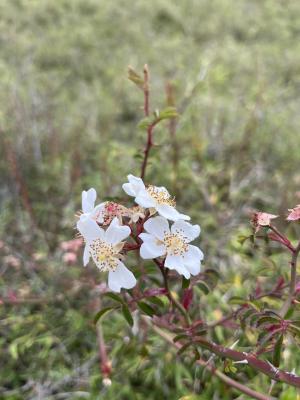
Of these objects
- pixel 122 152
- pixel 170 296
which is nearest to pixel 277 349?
pixel 170 296

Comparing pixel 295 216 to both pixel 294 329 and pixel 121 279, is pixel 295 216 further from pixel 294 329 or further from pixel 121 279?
pixel 121 279

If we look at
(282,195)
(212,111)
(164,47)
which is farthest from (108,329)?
(164,47)

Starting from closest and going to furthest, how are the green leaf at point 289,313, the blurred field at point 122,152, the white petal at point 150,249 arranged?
the white petal at point 150,249 < the green leaf at point 289,313 < the blurred field at point 122,152

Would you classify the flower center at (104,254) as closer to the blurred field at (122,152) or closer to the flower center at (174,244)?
the flower center at (174,244)

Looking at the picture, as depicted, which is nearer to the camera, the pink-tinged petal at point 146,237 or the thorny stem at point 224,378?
the pink-tinged petal at point 146,237

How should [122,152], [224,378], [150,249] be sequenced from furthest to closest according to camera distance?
1. [122,152]
2. [224,378]
3. [150,249]

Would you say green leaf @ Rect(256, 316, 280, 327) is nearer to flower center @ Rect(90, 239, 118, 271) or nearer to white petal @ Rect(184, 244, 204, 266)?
white petal @ Rect(184, 244, 204, 266)

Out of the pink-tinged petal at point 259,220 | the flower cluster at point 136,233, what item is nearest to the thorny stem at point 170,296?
the flower cluster at point 136,233
